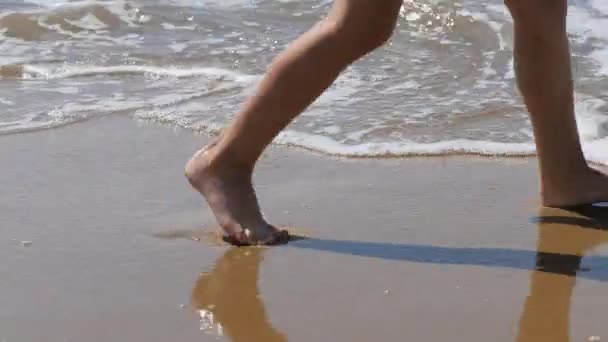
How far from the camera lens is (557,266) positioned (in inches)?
101

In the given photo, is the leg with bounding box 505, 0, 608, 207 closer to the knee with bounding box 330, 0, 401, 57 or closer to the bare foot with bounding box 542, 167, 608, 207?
the bare foot with bounding box 542, 167, 608, 207

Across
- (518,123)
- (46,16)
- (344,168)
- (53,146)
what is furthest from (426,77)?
(46,16)

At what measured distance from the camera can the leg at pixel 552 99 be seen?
277cm

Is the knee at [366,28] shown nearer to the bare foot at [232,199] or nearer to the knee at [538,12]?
the knee at [538,12]

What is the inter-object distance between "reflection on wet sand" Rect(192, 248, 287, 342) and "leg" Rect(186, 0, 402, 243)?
0.42ft

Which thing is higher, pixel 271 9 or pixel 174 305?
pixel 174 305

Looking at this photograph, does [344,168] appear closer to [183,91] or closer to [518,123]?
[518,123]

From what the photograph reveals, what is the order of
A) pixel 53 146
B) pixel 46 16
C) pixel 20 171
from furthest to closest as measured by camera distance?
pixel 46 16
pixel 53 146
pixel 20 171

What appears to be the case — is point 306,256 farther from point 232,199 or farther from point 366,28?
point 366,28

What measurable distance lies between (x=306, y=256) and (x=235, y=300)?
1.06ft

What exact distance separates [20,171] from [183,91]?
49.8 inches

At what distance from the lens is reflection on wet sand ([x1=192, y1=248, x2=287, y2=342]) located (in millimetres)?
2225

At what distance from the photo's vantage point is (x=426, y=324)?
2227 millimetres

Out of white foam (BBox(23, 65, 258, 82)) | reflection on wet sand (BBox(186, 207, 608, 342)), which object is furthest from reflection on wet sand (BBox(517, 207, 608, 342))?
white foam (BBox(23, 65, 258, 82))
